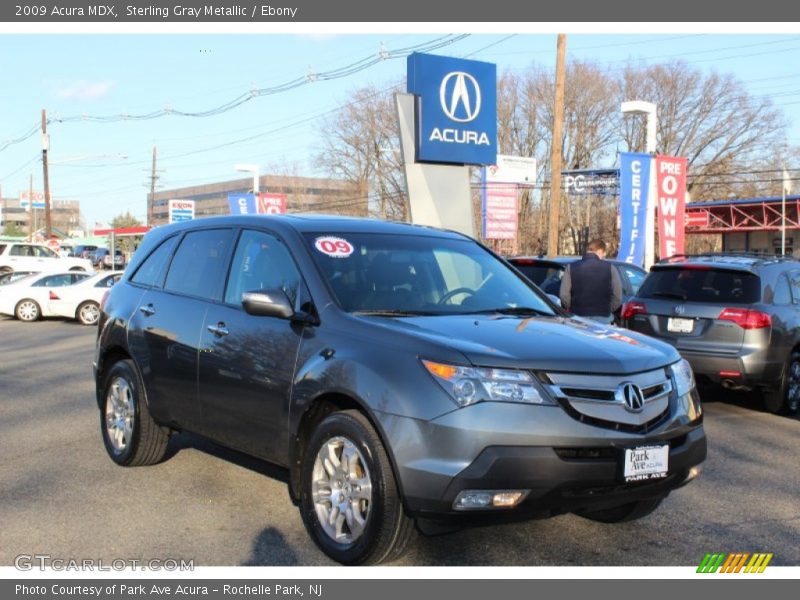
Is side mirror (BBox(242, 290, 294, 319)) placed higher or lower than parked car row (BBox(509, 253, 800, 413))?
higher

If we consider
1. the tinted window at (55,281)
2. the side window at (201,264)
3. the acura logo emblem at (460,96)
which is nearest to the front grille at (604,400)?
the side window at (201,264)

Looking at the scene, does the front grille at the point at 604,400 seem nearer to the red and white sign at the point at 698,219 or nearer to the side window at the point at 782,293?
the side window at the point at 782,293

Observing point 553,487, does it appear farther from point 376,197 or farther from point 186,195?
point 186,195

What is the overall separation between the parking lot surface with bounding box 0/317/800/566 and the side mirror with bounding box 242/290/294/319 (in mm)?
1271

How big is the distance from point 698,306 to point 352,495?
614cm

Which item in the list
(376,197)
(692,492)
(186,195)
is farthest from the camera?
(186,195)

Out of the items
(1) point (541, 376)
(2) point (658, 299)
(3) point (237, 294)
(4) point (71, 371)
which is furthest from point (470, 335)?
(4) point (71, 371)

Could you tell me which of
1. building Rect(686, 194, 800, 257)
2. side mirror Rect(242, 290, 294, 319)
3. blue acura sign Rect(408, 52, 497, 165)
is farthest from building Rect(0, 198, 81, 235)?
side mirror Rect(242, 290, 294, 319)

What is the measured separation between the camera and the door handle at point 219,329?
17.8ft

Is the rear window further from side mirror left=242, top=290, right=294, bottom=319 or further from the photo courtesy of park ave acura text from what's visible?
side mirror left=242, top=290, right=294, bottom=319

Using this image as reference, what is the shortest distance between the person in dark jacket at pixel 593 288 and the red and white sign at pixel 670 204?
38.1 ft

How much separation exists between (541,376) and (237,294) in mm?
2282

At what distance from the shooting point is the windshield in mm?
5039

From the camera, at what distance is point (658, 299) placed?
9.88 m
